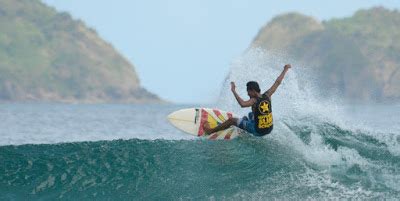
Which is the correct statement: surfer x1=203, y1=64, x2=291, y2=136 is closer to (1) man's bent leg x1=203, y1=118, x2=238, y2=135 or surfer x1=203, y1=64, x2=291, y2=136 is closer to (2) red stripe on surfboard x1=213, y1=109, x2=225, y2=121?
(1) man's bent leg x1=203, y1=118, x2=238, y2=135

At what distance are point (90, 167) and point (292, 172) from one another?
3035 mm

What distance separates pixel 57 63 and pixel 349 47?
59.5 meters

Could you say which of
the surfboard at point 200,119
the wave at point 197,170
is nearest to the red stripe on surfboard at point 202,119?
the surfboard at point 200,119

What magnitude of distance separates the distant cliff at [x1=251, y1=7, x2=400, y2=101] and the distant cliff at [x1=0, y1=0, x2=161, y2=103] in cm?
2977

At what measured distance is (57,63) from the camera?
163000 mm

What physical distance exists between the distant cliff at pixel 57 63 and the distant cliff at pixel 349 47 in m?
29.8

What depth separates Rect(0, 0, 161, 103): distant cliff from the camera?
496ft

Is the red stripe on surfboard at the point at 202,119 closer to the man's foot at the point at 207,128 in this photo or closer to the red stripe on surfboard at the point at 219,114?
the man's foot at the point at 207,128

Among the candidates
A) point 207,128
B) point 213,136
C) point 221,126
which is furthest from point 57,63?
point 221,126

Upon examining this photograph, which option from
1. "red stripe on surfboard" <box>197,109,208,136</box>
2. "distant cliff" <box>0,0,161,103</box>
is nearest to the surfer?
"red stripe on surfboard" <box>197,109,208,136</box>

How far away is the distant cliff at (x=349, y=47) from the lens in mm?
125750

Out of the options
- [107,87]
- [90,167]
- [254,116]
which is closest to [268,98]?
[254,116]

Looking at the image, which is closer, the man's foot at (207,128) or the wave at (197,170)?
the wave at (197,170)

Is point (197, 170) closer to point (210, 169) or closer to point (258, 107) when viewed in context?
point (210, 169)
